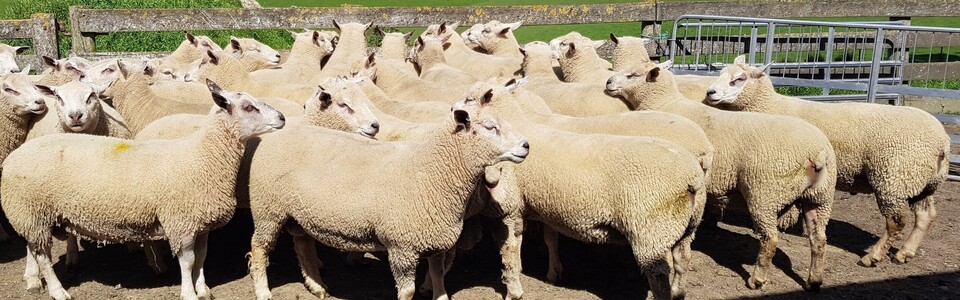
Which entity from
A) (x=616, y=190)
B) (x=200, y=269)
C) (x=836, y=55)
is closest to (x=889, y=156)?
(x=616, y=190)

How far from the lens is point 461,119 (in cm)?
555

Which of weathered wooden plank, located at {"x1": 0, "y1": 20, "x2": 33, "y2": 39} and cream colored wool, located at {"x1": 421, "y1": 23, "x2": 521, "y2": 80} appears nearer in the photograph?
cream colored wool, located at {"x1": 421, "y1": 23, "x2": 521, "y2": 80}

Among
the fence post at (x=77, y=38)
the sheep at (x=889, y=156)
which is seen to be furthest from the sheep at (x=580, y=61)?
the fence post at (x=77, y=38)

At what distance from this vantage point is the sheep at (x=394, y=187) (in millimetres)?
5555

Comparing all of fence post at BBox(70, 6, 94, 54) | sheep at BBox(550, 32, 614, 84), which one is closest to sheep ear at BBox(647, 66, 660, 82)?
sheep at BBox(550, 32, 614, 84)

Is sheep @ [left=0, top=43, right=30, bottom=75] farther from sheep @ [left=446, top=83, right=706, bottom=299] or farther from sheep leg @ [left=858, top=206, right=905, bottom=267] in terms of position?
sheep leg @ [left=858, top=206, right=905, bottom=267]

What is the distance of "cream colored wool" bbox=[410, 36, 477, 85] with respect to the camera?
32.2 feet

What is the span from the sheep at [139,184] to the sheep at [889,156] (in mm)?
4627

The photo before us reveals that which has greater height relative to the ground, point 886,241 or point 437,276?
point 437,276

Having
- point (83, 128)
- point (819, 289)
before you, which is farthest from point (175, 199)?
point (819, 289)

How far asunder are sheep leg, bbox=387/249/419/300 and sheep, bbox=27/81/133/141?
9.74 feet

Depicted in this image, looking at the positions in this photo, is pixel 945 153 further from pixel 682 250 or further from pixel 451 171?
pixel 451 171

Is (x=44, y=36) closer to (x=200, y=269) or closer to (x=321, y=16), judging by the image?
(x=321, y=16)

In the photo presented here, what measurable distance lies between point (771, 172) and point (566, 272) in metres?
1.83
